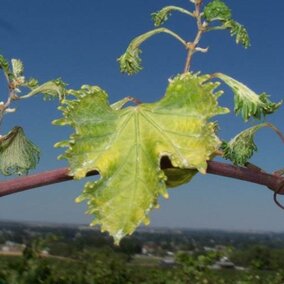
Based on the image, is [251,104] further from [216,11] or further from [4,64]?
[4,64]

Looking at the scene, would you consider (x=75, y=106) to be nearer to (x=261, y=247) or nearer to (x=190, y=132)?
(x=190, y=132)

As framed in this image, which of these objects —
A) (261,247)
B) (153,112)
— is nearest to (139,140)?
(153,112)

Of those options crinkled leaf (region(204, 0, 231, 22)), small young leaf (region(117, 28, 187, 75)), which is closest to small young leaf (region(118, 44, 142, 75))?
small young leaf (region(117, 28, 187, 75))

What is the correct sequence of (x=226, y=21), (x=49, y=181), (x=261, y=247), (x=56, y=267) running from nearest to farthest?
(x=49, y=181)
(x=226, y=21)
(x=56, y=267)
(x=261, y=247)

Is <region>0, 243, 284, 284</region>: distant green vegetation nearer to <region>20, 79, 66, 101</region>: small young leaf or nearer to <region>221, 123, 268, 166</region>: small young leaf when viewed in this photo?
<region>20, 79, 66, 101</region>: small young leaf

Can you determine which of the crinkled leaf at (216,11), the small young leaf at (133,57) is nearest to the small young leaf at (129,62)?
the small young leaf at (133,57)

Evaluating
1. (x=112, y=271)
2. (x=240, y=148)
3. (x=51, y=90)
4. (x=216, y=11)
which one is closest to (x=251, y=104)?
(x=240, y=148)
